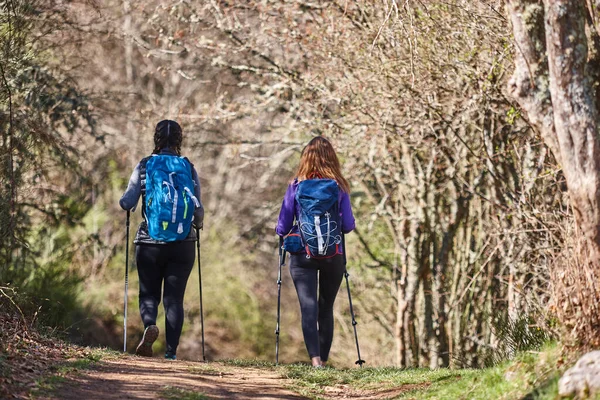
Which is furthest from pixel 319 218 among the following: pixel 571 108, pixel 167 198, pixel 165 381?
pixel 571 108

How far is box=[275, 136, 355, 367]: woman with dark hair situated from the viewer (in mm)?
8609

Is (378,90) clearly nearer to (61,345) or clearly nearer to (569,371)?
(61,345)

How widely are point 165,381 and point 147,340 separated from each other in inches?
66.7

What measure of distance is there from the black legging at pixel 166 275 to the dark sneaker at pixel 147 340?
0.10m

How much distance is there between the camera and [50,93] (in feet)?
42.2

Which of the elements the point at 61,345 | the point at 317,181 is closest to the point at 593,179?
the point at 317,181

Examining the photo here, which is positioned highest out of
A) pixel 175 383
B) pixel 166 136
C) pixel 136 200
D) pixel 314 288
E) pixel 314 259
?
pixel 166 136

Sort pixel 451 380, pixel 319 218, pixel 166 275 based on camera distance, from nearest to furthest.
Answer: pixel 451 380 → pixel 319 218 → pixel 166 275

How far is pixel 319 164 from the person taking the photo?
866 centimetres

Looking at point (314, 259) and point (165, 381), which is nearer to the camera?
point (165, 381)

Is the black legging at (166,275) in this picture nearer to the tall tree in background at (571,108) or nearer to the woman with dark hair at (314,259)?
the woman with dark hair at (314,259)

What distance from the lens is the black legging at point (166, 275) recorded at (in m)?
8.70

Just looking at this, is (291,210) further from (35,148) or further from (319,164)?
(35,148)

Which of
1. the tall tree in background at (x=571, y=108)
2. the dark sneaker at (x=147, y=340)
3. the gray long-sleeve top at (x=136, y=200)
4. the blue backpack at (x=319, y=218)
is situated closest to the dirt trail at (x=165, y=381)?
the dark sneaker at (x=147, y=340)
